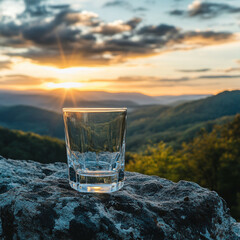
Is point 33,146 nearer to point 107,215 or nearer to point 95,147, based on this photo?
point 95,147

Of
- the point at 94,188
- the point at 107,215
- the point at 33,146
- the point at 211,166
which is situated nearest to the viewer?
the point at 107,215

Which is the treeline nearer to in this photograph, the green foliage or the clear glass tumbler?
the clear glass tumbler

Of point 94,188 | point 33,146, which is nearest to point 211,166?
point 94,188

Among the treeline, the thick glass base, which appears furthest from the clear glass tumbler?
the treeline

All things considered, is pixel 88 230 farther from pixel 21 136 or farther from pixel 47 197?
pixel 21 136

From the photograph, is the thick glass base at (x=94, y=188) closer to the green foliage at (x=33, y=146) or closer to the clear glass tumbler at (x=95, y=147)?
the clear glass tumbler at (x=95, y=147)

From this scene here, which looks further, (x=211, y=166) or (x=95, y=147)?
(x=211, y=166)
